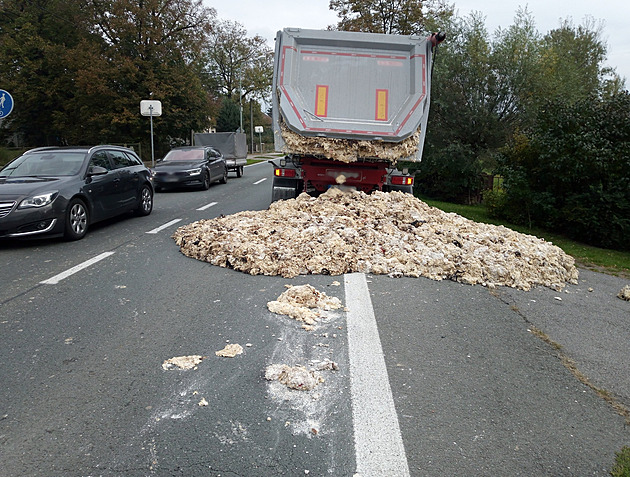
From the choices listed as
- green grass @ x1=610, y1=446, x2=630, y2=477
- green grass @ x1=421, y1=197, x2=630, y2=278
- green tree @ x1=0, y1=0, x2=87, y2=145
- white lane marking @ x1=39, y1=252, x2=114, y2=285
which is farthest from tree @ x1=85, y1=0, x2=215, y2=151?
green grass @ x1=610, y1=446, x2=630, y2=477

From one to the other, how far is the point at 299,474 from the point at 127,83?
3756cm

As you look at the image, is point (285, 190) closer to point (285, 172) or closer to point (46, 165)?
point (285, 172)

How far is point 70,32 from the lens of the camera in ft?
137

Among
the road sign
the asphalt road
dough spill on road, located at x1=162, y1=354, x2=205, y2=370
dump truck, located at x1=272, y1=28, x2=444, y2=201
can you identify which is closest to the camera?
the asphalt road

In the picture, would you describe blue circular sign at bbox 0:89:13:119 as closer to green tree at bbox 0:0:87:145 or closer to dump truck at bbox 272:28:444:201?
dump truck at bbox 272:28:444:201

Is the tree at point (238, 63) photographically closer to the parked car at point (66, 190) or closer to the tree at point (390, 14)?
the tree at point (390, 14)

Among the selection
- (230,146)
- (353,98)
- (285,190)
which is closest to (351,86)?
(353,98)

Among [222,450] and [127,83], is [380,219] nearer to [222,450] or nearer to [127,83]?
[222,450]

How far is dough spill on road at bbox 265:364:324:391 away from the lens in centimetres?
378

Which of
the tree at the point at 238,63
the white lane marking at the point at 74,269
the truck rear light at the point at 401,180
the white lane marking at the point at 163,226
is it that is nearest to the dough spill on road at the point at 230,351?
the white lane marking at the point at 74,269

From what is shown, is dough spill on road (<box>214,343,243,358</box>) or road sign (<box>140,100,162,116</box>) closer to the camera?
dough spill on road (<box>214,343,243,358</box>)

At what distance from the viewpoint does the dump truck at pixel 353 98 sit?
9461 mm

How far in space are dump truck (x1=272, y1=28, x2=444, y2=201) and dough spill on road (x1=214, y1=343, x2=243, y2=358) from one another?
563 centimetres

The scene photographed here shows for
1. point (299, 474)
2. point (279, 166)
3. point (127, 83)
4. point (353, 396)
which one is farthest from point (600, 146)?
point (127, 83)
